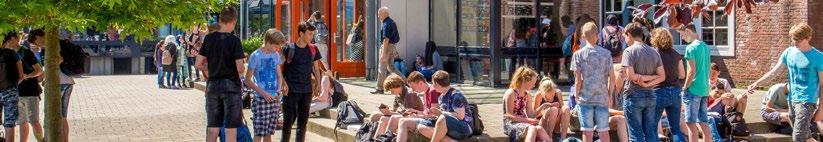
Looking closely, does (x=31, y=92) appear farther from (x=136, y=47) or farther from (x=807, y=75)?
(x=136, y=47)

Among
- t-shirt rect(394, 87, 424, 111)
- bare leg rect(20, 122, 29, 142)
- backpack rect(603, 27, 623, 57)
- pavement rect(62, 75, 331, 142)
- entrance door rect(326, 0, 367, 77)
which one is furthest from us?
entrance door rect(326, 0, 367, 77)

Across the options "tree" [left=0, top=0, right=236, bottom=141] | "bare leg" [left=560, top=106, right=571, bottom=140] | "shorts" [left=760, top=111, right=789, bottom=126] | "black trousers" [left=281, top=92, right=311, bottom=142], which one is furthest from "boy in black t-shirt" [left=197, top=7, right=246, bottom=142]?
"shorts" [left=760, top=111, right=789, bottom=126]

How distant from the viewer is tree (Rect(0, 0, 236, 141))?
648 cm

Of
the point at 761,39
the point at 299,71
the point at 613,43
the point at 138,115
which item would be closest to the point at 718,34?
the point at 761,39

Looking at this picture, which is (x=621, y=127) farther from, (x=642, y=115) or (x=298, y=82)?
(x=298, y=82)

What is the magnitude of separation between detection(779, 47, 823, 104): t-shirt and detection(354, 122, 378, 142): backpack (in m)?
3.85

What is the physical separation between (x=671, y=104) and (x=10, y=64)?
19.6 ft

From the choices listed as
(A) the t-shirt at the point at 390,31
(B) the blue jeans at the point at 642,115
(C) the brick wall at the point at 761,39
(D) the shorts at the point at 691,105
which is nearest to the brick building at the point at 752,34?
(C) the brick wall at the point at 761,39

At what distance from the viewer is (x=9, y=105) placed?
9414mm

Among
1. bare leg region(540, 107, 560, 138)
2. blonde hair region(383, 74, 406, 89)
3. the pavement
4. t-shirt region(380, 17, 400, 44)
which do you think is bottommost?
the pavement

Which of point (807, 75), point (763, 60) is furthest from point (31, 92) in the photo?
point (763, 60)

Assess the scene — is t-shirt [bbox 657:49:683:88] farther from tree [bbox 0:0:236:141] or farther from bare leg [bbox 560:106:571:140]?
tree [bbox 0:0:236:141]

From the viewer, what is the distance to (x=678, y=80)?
874cm

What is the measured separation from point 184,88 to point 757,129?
13687mm
